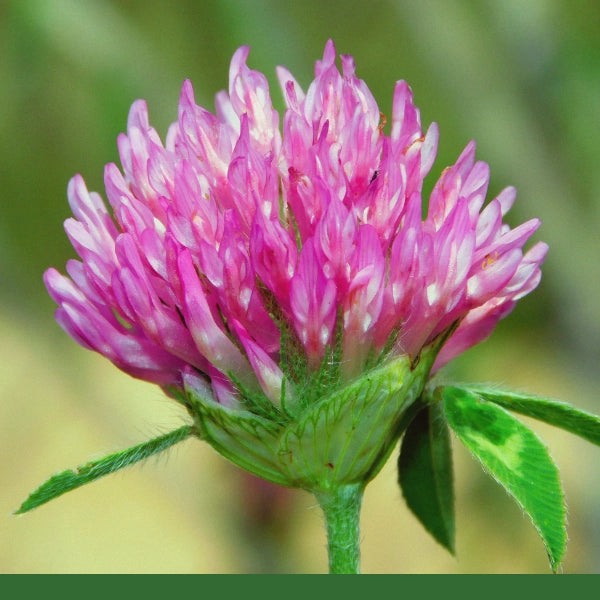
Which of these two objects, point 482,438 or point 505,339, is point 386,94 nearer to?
point 505,339

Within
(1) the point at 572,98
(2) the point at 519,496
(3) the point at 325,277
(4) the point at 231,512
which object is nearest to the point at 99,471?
(3) the point at 325,277

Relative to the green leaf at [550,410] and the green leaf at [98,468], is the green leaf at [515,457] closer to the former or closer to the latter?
the green leaf at [550,410]

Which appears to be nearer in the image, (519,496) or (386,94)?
(519,496)

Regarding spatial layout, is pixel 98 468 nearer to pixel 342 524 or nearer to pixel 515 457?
pixel 342 524

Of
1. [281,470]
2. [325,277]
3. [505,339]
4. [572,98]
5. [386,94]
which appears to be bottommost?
[281,470]

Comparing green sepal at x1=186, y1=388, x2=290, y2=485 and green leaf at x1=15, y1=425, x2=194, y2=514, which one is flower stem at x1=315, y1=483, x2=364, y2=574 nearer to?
green sepal at x1=186, y1=388, x2=290, y2=485

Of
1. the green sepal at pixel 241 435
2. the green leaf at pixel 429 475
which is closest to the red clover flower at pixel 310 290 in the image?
the green sepal at pixel 241 435

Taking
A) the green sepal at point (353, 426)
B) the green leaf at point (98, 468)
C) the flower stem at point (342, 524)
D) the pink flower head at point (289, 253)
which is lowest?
the flower stem at point (342, 524)
